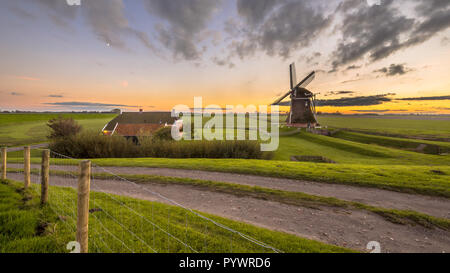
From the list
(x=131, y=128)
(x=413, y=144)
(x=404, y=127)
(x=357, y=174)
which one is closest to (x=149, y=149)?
(x=357, y=174)

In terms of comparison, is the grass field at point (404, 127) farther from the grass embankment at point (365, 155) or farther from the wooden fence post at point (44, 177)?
the wooden fence post at point (44, 177)

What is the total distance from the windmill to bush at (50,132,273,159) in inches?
1134

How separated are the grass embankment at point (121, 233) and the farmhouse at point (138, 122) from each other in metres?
41.9

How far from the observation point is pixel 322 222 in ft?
20.9

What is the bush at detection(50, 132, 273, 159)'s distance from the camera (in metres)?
20.4

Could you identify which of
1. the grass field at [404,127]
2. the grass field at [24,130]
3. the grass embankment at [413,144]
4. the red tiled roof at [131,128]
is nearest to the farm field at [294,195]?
the grass embankment at [413,144]

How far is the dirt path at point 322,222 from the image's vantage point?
5338mm

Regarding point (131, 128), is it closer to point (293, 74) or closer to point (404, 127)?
point (293, 74)

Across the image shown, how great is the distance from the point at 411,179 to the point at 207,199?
38.7 ft

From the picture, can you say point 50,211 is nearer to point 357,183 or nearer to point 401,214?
point 401,214

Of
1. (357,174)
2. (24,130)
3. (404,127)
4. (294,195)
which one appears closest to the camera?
(294,195)

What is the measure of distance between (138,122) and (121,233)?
2070 inches

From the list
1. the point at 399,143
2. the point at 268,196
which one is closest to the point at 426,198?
the point at 268,196

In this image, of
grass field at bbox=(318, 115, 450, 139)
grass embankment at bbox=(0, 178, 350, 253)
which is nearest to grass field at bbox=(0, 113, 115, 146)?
grass embankment at bbox=(0, 178, 350, 253)
